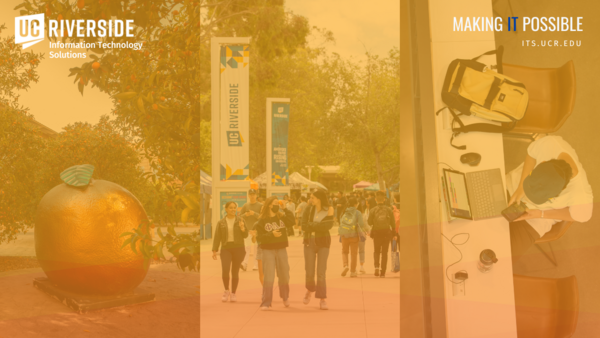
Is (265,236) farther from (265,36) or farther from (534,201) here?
(265,36)

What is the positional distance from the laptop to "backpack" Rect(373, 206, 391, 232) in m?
6.46

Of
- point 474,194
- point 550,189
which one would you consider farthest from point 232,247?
point 550,189

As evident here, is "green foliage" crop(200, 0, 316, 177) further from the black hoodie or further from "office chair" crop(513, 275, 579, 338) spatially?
"office chair" crop(513, 275, 579, 338)

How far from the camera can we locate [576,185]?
442cm

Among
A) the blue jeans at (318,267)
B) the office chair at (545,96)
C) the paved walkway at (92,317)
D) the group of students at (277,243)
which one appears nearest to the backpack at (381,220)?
the group of students at (277,243)

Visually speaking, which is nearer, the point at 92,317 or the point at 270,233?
the point at 92,317

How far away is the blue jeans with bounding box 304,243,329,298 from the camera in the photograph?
827cm

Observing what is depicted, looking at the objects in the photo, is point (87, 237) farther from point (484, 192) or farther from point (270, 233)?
point (484, 192)

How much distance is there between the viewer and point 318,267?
8492 millimetres

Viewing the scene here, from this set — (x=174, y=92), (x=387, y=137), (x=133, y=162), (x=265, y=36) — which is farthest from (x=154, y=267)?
(x=387, y=137)

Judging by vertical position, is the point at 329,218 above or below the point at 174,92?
below

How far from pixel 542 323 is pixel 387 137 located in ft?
94.5

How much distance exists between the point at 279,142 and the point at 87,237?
11.6 meters

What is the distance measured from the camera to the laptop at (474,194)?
4.50 m
